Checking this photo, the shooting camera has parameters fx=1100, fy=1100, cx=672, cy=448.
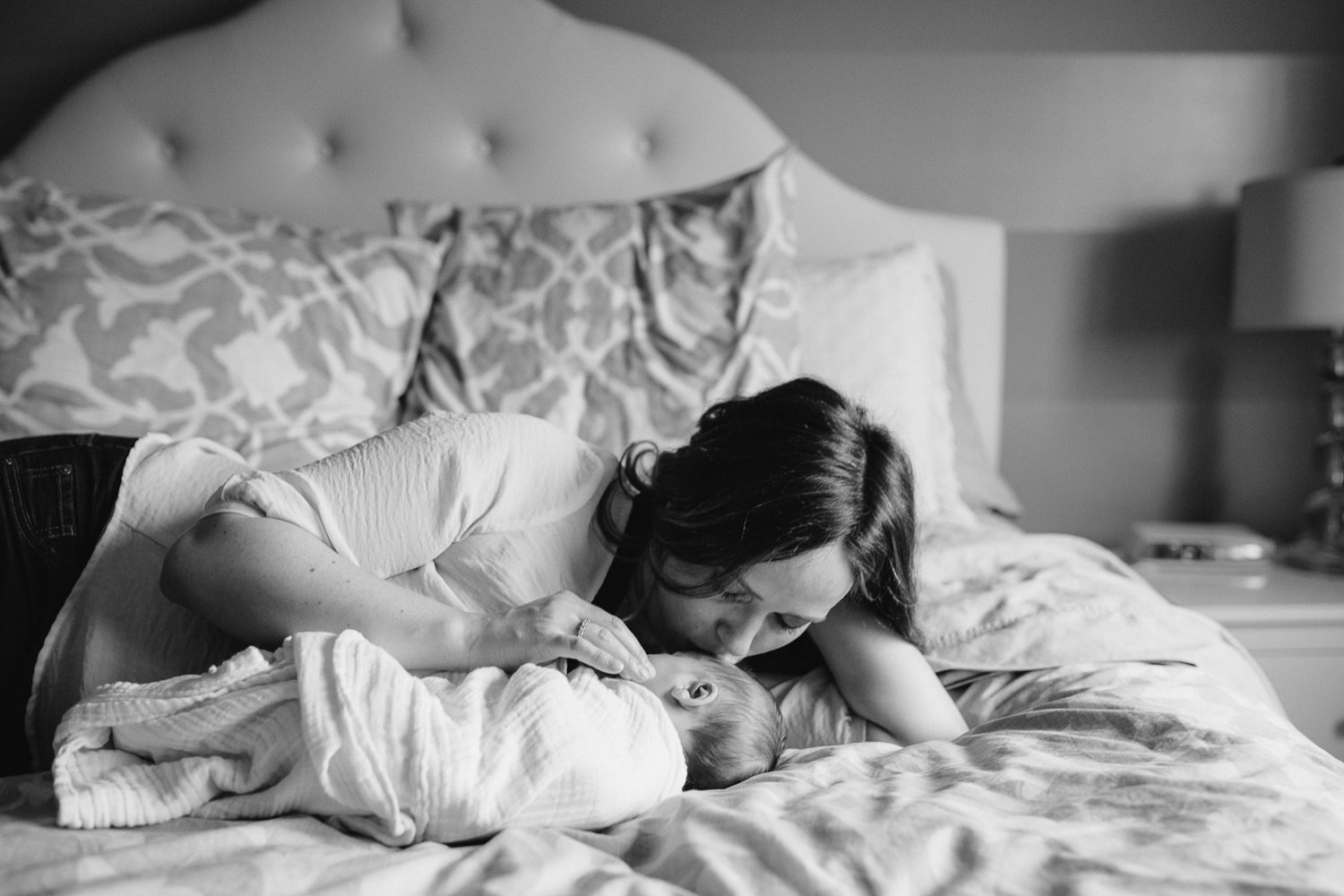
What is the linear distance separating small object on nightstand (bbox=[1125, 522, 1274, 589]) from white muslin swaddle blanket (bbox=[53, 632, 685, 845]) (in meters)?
1.45

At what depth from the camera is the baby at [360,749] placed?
0.81 m

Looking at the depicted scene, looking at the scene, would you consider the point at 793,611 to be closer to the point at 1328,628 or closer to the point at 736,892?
the point at 736,892

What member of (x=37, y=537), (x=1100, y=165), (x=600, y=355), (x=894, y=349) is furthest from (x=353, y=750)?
(x=1100, y=165)

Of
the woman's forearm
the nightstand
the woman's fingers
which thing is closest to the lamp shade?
the nightstand

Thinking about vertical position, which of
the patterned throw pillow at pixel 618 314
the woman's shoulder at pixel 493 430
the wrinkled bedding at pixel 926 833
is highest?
the patterned throw pillow at pixel 618 314

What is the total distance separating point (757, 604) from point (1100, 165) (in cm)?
169

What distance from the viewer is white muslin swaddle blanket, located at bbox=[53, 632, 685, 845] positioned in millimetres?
814

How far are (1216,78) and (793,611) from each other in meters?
1.89

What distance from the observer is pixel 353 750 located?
2.64 feet

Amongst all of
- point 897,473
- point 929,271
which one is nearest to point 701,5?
point 929,271

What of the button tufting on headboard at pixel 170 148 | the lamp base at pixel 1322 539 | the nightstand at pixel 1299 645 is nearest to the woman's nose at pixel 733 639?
the nightstand at pixel 1299 645

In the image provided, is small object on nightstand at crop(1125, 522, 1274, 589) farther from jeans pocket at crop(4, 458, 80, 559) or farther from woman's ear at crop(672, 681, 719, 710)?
jeans pocket at crop(4, 458, 80, 559)

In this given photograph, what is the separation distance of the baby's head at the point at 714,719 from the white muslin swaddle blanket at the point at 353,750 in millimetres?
116

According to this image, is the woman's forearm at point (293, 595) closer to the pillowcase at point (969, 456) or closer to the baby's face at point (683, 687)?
the baby's face at point (683, 687)
